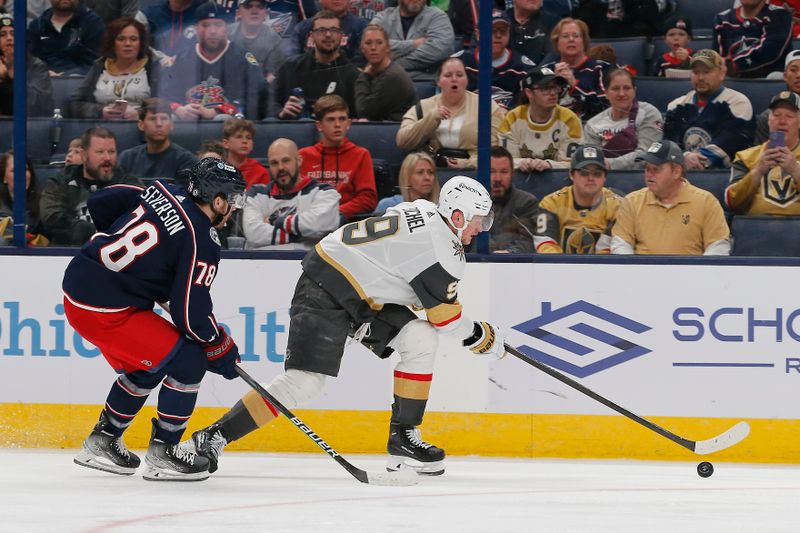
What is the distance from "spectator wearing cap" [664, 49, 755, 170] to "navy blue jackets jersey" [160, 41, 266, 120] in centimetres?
174

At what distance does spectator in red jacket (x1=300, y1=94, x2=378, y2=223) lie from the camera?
535cm

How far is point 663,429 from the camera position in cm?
471

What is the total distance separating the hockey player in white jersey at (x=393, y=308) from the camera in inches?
175

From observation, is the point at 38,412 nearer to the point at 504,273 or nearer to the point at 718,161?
the point at 504,273

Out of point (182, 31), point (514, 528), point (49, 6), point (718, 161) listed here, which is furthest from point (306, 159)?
point (514, 528)

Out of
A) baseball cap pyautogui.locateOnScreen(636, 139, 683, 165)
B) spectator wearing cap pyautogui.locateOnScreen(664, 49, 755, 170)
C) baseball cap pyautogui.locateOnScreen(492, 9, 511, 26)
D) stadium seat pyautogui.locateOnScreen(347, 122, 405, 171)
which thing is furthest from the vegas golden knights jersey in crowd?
baseball cap pyautogui.locateOnScreen(492, 9, 511, 26)

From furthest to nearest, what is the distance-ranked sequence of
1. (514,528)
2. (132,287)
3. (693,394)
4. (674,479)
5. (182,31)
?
(182,31)
(693,394)
(674,479)
(132,287)
(514,528)

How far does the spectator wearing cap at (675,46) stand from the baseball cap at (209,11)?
1.97 meters

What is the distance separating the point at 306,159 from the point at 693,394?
1850 millimetres

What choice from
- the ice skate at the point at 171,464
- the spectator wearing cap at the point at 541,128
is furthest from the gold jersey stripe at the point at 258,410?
the spectator wearing cap at the point at 541,128

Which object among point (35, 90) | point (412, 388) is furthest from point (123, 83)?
point (412, 388)

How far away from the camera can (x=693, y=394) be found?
5145 mm

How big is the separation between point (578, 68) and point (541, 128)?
0.53 meters

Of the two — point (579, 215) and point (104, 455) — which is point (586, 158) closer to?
point (579, 215)
